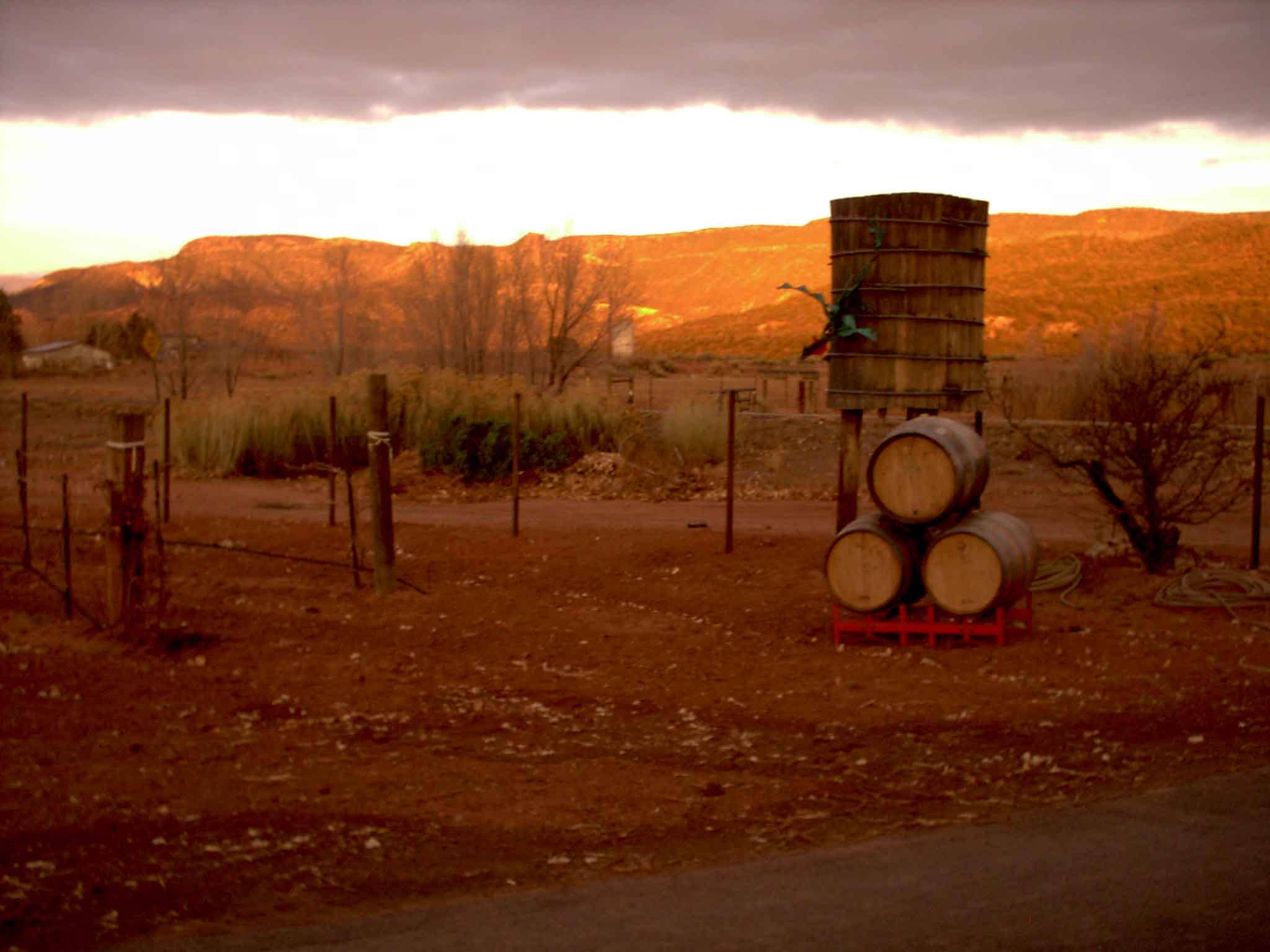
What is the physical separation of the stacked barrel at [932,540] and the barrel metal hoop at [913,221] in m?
2.49

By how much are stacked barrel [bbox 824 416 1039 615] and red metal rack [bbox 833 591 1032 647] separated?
15cm

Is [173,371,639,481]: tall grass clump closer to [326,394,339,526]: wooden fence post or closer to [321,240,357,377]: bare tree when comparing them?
[326,394,339,526]: wooden fence post

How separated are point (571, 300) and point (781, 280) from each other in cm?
8258

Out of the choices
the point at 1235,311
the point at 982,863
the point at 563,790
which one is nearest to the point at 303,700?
the point at 563,790

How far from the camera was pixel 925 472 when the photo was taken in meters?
9.30

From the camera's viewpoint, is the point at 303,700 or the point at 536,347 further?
the point at 536,347

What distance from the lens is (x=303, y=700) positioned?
25.9 ft

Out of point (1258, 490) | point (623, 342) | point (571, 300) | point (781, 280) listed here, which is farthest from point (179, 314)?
point (781, 280)

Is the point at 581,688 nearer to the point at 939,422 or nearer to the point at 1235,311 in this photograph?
the point at 939,422

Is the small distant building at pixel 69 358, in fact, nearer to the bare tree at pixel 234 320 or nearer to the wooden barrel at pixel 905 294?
the bare tree at pixel 234 320

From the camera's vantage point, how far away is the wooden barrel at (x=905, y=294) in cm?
1142

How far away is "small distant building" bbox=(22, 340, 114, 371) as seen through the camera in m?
62.8

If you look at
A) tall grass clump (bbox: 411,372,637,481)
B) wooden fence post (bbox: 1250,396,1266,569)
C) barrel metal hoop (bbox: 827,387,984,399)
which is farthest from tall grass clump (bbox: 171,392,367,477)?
wooden fence post (bbox: 1250,396,1266,569)

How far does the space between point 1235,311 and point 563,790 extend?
68.6 meters
